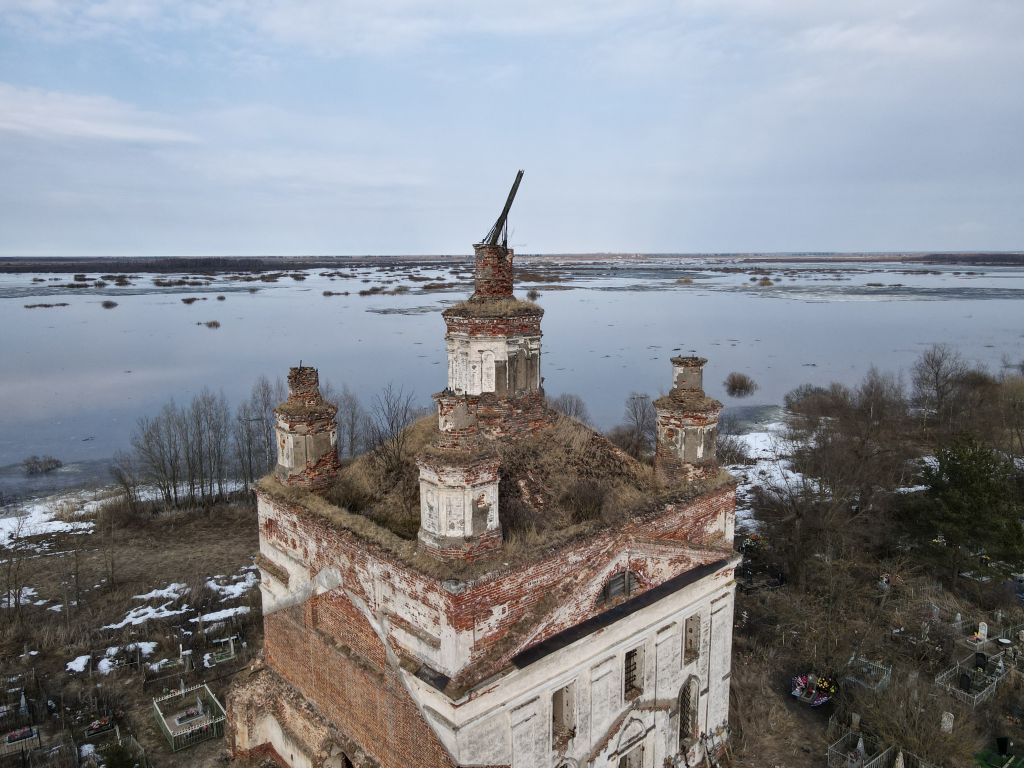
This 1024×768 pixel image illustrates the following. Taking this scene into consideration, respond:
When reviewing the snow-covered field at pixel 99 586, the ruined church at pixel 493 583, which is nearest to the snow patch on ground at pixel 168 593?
the snow-covered field at pixel 99 586

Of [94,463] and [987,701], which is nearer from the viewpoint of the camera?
[987,701]

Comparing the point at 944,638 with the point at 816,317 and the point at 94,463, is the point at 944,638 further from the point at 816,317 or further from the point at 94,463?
the point at 816,317

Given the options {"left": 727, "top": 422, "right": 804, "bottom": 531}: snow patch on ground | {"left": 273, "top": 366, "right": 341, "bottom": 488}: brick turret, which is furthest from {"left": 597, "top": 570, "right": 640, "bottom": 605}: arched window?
{"left": 727, "top": 422, "right": 804, "bottom": 531}: snow patch on ground

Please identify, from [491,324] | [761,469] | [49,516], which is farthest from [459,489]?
[761,469]

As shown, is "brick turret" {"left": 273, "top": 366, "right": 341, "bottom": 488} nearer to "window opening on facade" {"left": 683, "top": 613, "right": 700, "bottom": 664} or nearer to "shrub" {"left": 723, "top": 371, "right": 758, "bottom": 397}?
"window opening on facade" {"left": 683, "top": 613, "right": 700, "bottom": 664}

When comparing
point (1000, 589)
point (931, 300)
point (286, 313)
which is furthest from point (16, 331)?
point (931, 300)

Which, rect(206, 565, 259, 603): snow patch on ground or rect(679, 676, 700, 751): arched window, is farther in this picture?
rect(206, 565, 259, 603): snow patch on ground
